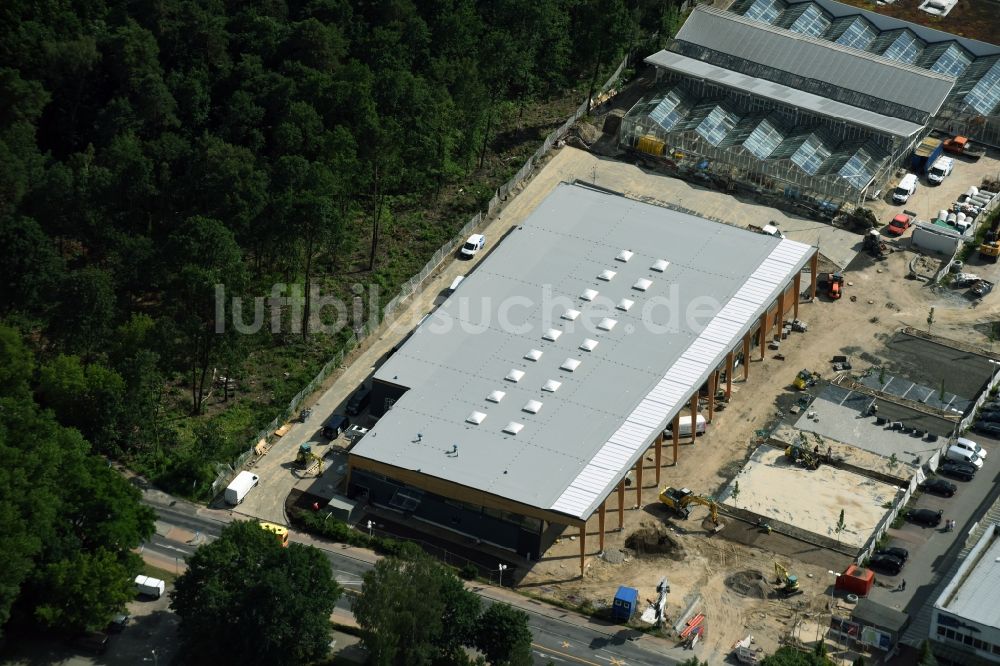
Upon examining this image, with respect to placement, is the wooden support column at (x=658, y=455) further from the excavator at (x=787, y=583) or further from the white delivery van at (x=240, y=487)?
the white delivery van at (x=240, y=487)

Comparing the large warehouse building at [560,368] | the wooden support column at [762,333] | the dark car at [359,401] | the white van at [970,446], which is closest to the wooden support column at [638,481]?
the large warehouse building at [560,368]

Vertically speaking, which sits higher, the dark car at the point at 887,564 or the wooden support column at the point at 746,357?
the wooden support column at the point at 746,357

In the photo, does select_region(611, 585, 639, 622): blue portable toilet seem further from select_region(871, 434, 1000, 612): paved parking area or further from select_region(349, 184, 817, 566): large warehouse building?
select_region(871, 434, 1000, 612): paved parking area

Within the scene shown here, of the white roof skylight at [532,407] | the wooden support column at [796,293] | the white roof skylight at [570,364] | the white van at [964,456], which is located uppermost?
the wooden support column at [796,293]

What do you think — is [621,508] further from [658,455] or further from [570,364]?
[570,364]

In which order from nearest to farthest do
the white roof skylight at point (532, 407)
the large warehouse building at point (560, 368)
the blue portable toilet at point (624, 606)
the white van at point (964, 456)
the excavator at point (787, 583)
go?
the blue portable toilet at point (624, 606), the excavator at point (787, 583), the large warehouse building at point (560, 368), the white roof skylight at point (532, 407), the white van at point (964, 456)

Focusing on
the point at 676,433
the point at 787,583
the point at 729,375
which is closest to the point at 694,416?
the point at 676,433

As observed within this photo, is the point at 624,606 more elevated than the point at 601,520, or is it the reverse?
the point at 601,520
